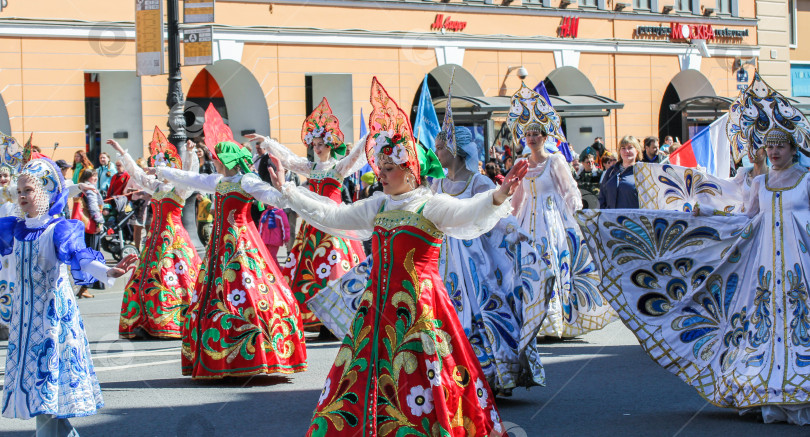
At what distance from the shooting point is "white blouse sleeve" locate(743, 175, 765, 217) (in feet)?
22.3

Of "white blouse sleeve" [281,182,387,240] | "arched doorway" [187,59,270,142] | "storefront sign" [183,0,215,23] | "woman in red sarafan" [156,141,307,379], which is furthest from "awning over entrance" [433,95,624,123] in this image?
"white blouse sleeve" [281,182,387,240]

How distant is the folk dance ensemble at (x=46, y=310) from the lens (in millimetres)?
5543

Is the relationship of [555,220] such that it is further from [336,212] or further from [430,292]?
[430,292]

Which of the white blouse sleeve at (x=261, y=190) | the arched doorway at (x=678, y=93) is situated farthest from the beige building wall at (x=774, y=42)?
the white blouse sleeve at (x=261, y=190)

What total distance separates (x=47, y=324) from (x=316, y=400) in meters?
2.13

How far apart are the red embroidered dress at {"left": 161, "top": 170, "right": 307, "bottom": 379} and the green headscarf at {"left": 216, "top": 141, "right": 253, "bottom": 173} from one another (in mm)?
110

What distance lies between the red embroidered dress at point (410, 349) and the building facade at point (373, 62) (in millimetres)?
15809

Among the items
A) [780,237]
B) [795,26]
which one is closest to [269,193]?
[780,237]

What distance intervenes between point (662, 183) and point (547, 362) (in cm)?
165

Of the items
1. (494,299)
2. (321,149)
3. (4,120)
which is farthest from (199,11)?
(494,299)

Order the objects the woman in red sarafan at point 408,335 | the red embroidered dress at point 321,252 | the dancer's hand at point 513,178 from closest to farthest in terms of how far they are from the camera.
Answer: the dancer's hand at point 513,178 < the woman in red sarafan at point 408,335 < the red embroidered dress at point 321,252

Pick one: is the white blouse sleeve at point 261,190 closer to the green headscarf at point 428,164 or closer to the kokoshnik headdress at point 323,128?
the green headscarf at point 428,164

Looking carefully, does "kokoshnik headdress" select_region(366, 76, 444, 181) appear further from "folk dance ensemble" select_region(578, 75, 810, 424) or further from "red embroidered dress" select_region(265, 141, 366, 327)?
"red embroidered dress" select_region(265, 141, 366, 327)

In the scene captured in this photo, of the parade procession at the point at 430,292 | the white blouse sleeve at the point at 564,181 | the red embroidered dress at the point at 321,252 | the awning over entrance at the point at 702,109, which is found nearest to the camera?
the parade procession at the point at 430,292
